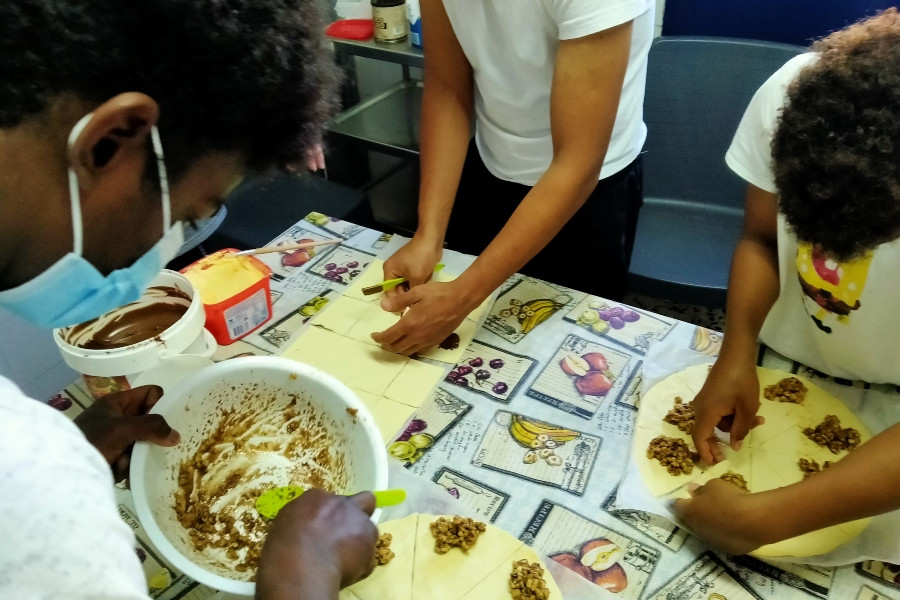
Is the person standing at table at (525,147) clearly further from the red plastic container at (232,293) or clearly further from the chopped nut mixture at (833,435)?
the chopped nut mixture at (833,435)

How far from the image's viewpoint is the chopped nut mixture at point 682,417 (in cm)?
82

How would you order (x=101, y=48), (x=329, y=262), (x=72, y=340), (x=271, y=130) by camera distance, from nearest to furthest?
(x=101, y=48) → (x=271, y=130) → (x=72, y=340) → (x=329, y=262)

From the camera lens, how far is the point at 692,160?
1695mm

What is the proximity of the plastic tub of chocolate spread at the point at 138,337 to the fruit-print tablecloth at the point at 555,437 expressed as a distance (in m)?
0.09

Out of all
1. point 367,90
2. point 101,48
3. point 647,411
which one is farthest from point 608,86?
point 367,90

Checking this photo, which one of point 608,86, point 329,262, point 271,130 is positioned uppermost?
point 271,130

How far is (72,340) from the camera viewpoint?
0.84 metres

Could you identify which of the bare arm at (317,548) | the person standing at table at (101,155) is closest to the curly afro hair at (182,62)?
the person standing at table at (101,155)

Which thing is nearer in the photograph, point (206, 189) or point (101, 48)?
point (101, 48)

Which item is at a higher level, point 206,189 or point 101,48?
point 101,48

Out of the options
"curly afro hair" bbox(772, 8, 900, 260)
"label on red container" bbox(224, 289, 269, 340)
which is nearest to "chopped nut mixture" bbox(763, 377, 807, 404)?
"curly afro hair" bbox(772, 8, 900, 260)

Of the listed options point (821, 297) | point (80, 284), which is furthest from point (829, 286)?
point (80, 284)

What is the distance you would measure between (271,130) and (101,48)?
0.42 ft

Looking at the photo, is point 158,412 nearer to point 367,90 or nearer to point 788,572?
point 788,572
